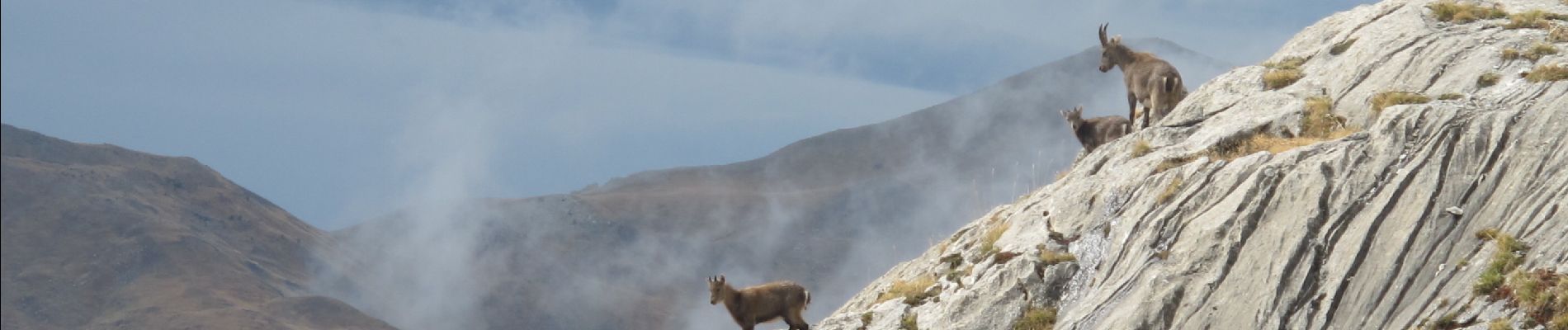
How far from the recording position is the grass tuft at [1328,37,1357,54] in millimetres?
34031

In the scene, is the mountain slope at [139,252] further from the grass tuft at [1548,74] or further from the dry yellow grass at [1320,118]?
the grass tuft at [1548,74]

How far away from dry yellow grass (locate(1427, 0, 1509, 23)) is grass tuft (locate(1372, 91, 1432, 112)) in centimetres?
501

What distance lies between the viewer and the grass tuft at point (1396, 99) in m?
28.4

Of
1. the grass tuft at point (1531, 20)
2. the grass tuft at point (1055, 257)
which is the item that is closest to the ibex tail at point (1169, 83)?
the grass tuft at point (1531, 20)

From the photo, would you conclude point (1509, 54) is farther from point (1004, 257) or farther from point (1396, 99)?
point (1004, 257)

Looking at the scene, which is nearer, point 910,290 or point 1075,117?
point 910,290

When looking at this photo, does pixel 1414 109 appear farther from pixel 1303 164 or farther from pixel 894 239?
pixel 894 239

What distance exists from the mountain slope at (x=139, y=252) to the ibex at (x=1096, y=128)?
134m

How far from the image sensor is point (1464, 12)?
33.3 meters

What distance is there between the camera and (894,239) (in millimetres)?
193625

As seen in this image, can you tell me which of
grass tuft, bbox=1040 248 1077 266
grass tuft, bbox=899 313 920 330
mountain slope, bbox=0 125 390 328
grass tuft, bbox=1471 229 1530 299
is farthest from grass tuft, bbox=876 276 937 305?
mountain slope, bbox=0 125 390 328

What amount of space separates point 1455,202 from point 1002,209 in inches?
470

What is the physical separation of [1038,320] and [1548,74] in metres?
9.93

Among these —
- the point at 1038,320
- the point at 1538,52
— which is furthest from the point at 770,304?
the point at 1538,52
